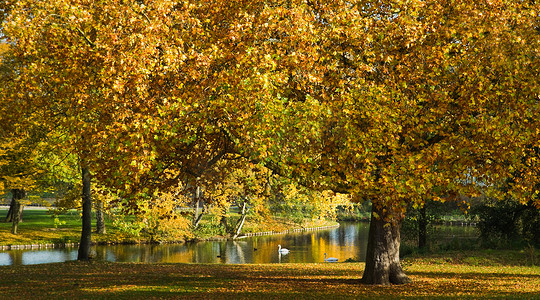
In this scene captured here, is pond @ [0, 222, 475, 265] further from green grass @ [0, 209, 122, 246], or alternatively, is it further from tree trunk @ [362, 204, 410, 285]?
tree trunk @ [362, 204, 410, 285]

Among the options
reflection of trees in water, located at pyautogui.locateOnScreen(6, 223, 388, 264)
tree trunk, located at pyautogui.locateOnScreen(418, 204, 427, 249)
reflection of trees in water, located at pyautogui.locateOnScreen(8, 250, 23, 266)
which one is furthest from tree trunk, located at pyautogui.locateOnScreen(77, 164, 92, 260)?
tree trunk, located at pyautogui.locateOnScreen(418, 204, 427, 249)

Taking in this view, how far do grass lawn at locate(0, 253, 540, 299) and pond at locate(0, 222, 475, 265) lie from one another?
9590mm

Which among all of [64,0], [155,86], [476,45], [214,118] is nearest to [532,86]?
[476,45]

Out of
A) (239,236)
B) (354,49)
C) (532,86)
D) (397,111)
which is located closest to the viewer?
(532,86)

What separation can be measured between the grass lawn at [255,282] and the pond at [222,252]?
9.59 m

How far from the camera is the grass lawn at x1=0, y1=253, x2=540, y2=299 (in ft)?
45.3

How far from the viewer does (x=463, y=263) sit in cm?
2272

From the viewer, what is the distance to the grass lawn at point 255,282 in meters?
13.8

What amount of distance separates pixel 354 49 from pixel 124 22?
654 cm

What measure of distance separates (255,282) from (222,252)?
19.3m

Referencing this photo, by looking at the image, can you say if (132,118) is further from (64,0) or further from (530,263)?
(530,263)

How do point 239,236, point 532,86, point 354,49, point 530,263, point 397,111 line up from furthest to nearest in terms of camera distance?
1. point 239,236
2. point 530,263
3. point 354,49
4. point 397,111
5. point 532,86

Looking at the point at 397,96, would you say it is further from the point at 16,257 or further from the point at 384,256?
the point at 16,257

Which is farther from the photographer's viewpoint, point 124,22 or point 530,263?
point 530,263
